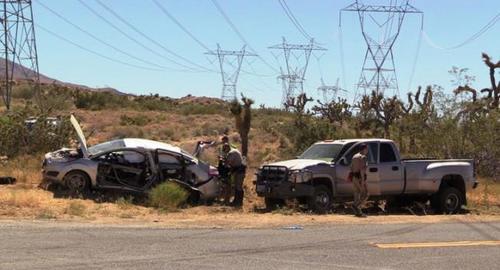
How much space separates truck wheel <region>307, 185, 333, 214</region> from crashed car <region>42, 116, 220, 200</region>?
2.81m

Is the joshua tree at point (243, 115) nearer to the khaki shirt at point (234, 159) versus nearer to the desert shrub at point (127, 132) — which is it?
the khaki shirt at point (234, 159)

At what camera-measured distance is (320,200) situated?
16.7 metres

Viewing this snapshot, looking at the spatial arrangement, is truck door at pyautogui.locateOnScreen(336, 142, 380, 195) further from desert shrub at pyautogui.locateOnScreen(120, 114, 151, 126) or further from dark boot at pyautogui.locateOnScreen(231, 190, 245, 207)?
desert shrub at pyautogui.locateOnScreen(120, 114, 151, 126)

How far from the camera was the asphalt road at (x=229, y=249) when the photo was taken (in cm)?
923

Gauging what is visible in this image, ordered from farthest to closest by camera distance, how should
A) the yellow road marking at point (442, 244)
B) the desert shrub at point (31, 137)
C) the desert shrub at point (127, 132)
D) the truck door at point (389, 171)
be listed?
1. the desert shrub at point (127, 132)
2. the desert shrub at point (31, 137)
3. the truck door at point (389, 171)
4. the yellow road marking at point (442, 244)

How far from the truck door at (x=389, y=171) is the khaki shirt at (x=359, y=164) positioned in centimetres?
116

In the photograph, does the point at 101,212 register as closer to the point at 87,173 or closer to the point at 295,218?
the point at 87,173

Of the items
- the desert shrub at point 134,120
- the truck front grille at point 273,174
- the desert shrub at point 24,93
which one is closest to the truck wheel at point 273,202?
the truck front grille at point 273,174

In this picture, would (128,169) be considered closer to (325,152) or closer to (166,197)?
(166,197)

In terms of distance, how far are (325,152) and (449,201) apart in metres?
3.75

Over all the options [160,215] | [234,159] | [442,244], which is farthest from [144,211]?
[442,244]

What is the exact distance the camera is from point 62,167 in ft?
56.8

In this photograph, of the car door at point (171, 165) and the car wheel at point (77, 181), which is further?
the car door at point (171, 165)

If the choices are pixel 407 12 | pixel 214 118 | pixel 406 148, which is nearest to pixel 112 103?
pixel 214 118
